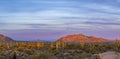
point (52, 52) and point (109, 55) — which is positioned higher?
point (109, 55)

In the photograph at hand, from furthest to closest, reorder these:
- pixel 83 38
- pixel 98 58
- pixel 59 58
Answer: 1. pixel 83 38
2. pixel 59 58
3. pixel 98 58

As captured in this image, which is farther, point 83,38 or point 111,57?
point 83,38

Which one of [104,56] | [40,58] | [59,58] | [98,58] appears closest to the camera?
[98,58]

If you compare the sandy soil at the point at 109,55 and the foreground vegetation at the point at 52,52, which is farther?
the foreground vegetation at the point at 52,52

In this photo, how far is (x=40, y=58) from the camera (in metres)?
31.2

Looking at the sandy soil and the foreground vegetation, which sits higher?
the sandy soil

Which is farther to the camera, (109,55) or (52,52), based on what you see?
(52,52)

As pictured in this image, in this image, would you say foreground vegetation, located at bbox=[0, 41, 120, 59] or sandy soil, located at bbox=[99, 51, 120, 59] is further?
foreground vegetation, located at bbox=[0, 41, 120, 59]

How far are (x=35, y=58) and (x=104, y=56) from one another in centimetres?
1295

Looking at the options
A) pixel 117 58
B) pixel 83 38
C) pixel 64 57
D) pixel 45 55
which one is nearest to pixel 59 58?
pixel 64 57

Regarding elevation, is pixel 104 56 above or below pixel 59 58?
above

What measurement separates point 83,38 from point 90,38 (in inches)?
202

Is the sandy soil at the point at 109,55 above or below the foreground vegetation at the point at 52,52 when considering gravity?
above

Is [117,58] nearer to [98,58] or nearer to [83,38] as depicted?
[98,58]
